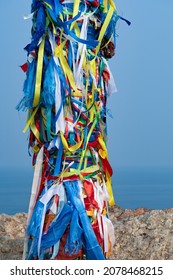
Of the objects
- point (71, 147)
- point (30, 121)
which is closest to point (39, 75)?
point (30, 121)

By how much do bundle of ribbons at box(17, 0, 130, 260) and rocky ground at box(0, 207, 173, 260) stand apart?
135 centimetres

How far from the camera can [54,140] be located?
374 cm

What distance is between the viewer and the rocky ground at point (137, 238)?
5.14 meters

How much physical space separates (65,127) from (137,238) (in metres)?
1.94

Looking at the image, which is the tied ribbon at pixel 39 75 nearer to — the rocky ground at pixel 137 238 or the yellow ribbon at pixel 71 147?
the yellow ribbon at pixel 71 147

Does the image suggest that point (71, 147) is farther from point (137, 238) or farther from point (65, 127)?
point (137, 238)

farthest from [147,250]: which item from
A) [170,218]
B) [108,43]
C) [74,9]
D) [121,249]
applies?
[74,9]

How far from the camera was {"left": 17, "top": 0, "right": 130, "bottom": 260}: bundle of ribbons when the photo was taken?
3.71 meters

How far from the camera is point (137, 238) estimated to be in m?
5.37

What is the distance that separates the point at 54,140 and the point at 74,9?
0.78 meters

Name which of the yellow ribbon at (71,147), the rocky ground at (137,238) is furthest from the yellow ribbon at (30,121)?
the rocky ground at (137,238)

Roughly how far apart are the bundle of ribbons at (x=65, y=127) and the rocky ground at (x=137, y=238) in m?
1.35

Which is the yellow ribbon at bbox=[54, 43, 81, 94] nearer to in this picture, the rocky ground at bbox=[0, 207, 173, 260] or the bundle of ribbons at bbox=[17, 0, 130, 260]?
the bundle of ribbons at bbox=[17, 0, 130, 260]
